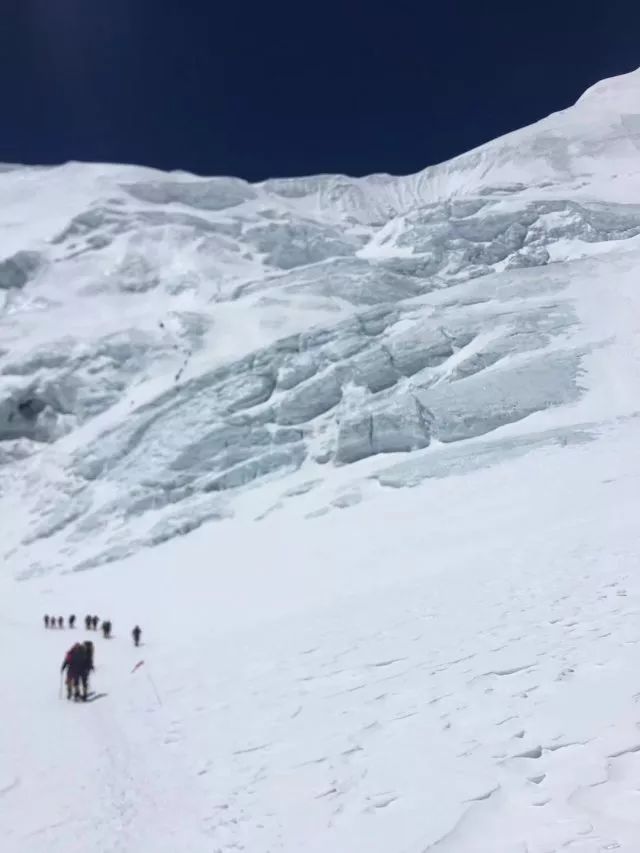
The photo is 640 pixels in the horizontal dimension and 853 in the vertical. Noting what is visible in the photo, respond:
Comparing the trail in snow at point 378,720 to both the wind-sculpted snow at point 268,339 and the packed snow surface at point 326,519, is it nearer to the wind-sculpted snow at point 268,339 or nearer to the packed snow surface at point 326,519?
the packed snow surface at point 326,519

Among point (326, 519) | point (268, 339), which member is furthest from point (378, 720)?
point (268, 339)

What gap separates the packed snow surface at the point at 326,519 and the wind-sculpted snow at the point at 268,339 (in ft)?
0.99

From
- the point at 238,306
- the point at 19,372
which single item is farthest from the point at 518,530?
the point at 19,372

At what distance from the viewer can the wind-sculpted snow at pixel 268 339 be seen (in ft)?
135

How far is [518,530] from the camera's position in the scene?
22.0 meters

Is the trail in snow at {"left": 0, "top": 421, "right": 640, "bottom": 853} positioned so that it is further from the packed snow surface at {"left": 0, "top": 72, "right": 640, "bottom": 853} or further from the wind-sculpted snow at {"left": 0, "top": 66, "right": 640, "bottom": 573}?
the wind-sculpted snow at {"left": 0, "top": 66, "right": 640, "bottom": 573}

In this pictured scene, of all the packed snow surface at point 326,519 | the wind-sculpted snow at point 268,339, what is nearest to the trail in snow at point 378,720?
the packed snow surface at point 326,519

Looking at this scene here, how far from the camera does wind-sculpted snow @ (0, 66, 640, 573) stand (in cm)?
4128

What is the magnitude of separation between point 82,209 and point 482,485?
89.0 meters

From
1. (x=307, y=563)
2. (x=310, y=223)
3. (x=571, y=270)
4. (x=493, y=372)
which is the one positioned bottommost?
(x=307, y=563)

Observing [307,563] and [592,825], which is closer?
[592,825]

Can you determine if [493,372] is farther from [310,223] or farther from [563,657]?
[310,223]

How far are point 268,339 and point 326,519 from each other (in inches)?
993

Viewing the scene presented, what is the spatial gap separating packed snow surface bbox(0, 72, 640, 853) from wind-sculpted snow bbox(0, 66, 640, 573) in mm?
301
